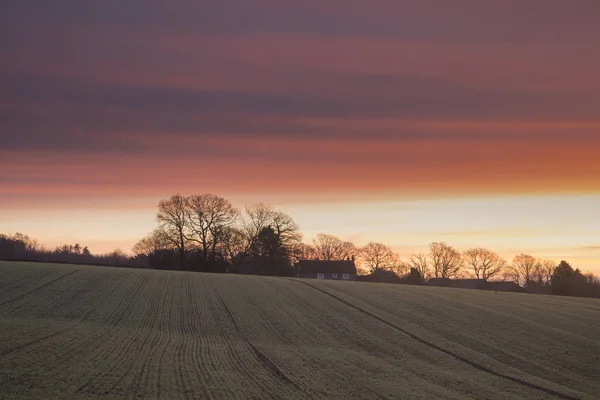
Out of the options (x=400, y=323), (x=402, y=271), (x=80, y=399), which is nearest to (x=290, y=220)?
(x=402, y=271)

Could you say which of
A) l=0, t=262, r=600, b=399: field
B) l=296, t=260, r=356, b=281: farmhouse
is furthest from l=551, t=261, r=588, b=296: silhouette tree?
l=296, t=260, r=356, b=281: farmhouse

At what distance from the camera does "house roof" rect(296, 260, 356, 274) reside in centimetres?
11757

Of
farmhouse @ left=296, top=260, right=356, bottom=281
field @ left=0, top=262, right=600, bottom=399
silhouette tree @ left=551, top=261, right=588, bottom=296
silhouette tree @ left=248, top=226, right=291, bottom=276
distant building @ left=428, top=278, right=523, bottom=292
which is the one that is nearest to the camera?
field @ left=0, top=262, right=600, bottom=399

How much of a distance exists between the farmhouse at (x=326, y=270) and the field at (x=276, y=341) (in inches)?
2479

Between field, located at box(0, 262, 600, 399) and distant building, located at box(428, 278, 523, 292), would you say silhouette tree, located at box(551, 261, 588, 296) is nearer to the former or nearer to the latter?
field, located at box(0, 262, 600, 399)

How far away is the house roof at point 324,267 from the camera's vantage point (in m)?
118

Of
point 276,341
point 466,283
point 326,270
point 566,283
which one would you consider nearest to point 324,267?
point 326,270

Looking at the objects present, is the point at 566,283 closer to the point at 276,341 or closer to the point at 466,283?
the point at 466,283

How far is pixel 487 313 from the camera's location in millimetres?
43625

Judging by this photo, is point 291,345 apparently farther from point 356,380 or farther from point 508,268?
point 508,268

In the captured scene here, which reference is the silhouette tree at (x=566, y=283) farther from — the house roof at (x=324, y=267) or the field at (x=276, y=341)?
the house roof at (x=324, y=267)

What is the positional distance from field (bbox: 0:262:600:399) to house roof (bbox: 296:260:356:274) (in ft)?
209

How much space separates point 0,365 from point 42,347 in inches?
148

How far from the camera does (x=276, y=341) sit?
3183 cm
